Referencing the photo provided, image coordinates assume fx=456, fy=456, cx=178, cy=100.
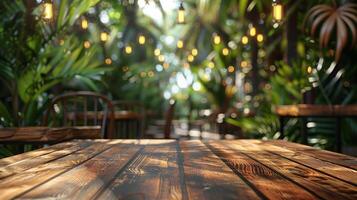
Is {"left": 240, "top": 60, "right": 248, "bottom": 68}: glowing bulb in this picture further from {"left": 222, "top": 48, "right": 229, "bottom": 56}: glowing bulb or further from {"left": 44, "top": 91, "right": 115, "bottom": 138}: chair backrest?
{"left": 44, "top": 91, "right": 115, "bottom": 138}: chair backrest

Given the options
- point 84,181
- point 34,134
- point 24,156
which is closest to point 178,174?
point 84,181

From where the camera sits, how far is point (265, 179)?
3.18 feet

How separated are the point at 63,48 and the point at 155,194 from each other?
2766 millimetres

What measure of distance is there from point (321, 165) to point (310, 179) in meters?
0.23

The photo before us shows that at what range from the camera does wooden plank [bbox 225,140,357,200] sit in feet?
2.75

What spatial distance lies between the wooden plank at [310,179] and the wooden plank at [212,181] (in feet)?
0.38

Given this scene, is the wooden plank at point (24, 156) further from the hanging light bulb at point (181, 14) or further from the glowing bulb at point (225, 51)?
the glowing bulb at point (225, 51)

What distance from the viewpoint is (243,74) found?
1316 centimetres

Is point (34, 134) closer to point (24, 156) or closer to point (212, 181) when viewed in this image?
point (24, 156)

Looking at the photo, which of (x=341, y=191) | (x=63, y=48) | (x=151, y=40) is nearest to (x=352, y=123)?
(x=63, y=48)

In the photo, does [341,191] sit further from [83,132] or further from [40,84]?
[40,84]

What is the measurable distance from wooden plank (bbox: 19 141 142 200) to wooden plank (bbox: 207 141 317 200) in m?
0.29

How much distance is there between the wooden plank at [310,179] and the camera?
0.84 meters

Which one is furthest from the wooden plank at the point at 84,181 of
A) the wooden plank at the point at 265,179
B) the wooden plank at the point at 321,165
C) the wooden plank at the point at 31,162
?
the wooden plank at the point at 321,165
